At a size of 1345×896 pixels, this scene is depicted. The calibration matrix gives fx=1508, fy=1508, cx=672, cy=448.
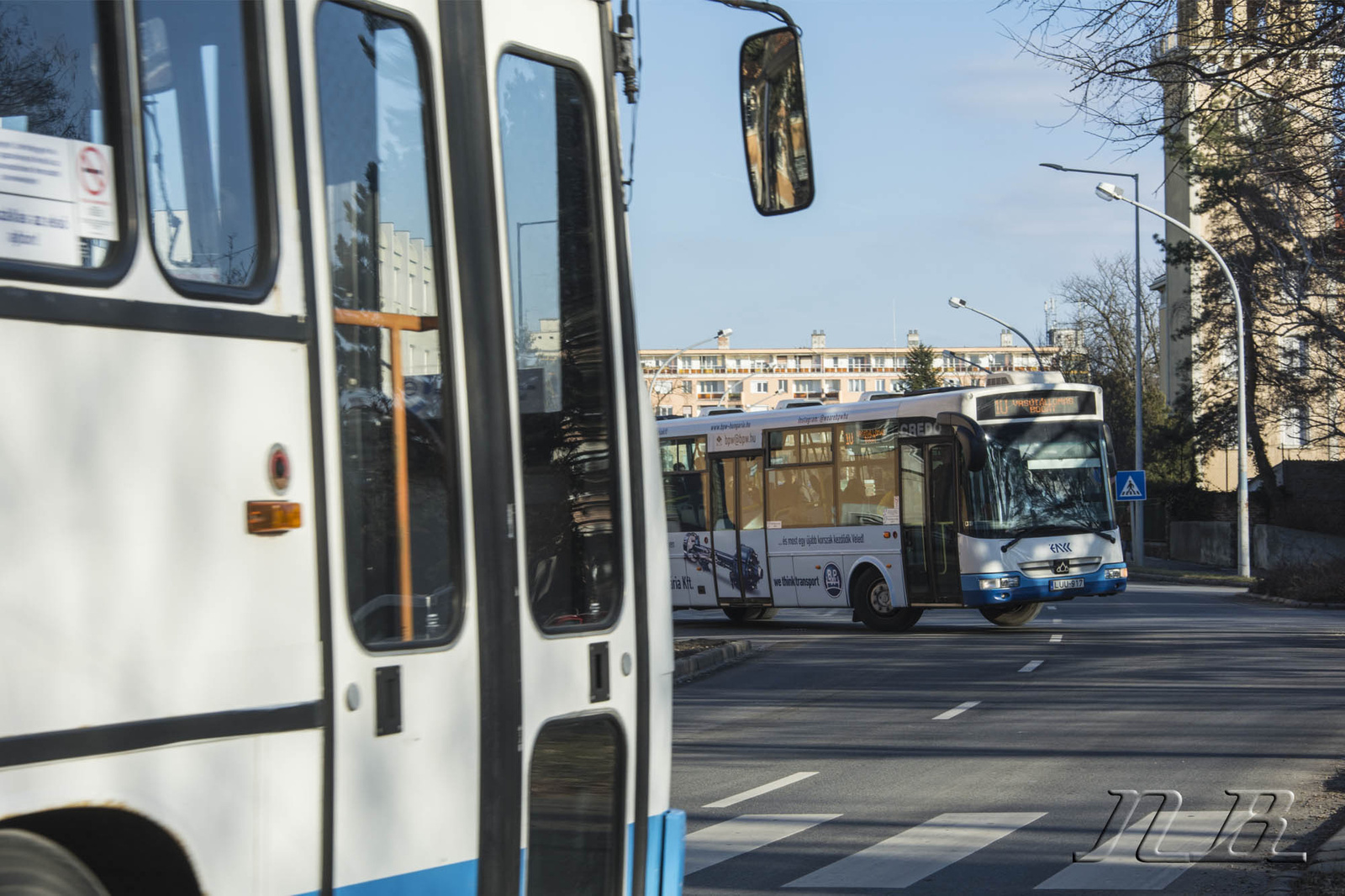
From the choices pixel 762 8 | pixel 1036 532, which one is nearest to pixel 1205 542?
pixel 1036 532

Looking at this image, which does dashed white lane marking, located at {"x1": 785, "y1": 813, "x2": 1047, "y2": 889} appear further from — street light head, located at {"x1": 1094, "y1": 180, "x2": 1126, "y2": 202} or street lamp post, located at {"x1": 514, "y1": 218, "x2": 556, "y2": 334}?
street light head, located at {"x1": 1094, "y1": 180, "x2": 1126, "y2": 202}

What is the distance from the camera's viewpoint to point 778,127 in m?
5.02

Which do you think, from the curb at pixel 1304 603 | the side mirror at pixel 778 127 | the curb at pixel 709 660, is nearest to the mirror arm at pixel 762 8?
the side mirror at pixel 778 127

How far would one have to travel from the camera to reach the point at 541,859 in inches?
165

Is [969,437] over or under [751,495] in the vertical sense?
over

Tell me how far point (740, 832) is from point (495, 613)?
476 centimetres

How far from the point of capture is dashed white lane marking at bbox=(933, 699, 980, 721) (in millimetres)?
12894

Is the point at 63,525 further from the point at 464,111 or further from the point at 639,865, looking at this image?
the point at 639,865

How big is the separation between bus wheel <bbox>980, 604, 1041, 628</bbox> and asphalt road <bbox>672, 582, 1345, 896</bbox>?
222 centimetres

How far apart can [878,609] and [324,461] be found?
19.3 m

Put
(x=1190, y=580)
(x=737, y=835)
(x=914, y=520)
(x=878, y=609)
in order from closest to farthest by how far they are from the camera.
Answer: (x=737, y=835) < (x=914, y=520) < (x=878, y=609) < (x=1190, y=580)

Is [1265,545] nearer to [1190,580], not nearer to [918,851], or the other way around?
[1190,580]

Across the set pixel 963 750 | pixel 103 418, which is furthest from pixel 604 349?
pixel 963 750

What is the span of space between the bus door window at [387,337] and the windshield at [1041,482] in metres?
17.5
